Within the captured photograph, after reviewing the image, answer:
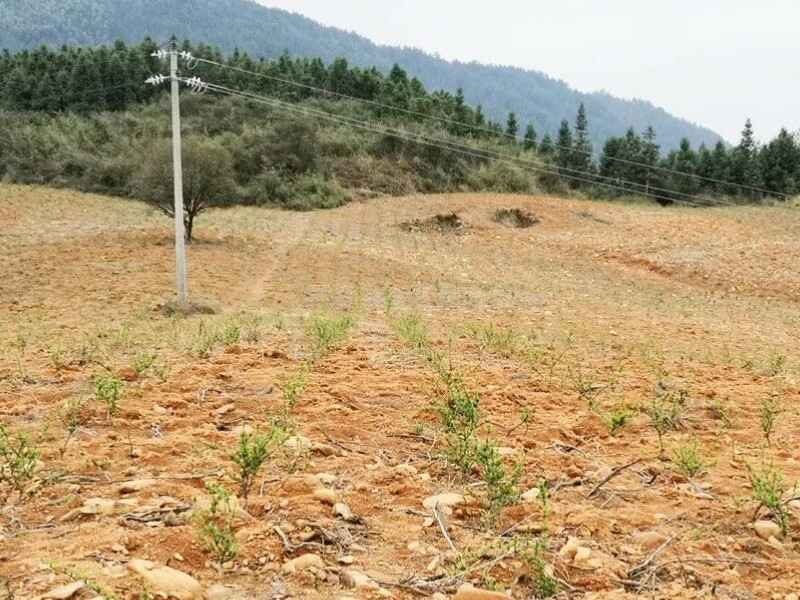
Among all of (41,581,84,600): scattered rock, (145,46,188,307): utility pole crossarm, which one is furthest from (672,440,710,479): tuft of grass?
(145,46,188,307): utility pole crossarm

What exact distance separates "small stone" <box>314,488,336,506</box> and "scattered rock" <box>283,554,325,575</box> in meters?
0.52

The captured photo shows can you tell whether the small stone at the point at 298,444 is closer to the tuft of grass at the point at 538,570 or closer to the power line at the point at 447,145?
the tuft of grass at the point at 538,570

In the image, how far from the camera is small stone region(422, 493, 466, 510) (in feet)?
10.1

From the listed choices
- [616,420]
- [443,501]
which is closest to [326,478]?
[443,501]

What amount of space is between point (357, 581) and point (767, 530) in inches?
66.8

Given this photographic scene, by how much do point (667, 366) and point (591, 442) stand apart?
292cm

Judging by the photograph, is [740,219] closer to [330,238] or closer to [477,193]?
[477,193]

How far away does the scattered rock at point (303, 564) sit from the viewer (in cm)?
243

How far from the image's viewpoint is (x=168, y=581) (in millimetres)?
2230

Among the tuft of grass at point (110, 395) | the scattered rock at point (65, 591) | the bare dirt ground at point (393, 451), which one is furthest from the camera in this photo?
the tuft of grass at point (110, 395)

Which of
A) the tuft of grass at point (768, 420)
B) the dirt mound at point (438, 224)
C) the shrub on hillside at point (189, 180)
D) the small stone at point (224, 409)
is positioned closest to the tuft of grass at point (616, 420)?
the tuft of grass at point (768, 420)

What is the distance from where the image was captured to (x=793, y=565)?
2588 millimetres

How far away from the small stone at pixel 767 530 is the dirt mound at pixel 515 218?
78.6 feet

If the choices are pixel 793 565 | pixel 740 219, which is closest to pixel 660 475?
pixel 793 565
